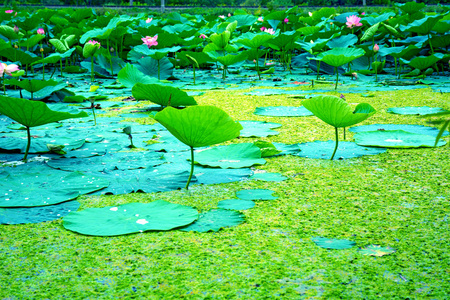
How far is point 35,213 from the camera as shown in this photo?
105cm

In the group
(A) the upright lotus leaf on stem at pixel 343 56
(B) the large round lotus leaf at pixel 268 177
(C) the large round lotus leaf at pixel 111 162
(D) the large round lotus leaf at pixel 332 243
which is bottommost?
(C) the large round lotus leaf at pixel 111 162

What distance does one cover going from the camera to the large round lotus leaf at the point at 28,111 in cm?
125

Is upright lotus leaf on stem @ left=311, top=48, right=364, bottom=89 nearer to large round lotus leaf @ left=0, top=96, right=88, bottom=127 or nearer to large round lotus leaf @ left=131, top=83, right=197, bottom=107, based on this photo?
large round lotus leaf @ left=131, top=83, right=197, bottom=107

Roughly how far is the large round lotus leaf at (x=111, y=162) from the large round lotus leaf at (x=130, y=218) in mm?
360

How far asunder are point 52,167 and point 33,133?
0.65 meters

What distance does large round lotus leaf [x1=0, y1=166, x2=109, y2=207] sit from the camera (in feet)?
3.64

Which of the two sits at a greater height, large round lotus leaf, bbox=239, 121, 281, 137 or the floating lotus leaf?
the floating lotus leaf

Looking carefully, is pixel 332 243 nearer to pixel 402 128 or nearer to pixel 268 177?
pixel 268 177

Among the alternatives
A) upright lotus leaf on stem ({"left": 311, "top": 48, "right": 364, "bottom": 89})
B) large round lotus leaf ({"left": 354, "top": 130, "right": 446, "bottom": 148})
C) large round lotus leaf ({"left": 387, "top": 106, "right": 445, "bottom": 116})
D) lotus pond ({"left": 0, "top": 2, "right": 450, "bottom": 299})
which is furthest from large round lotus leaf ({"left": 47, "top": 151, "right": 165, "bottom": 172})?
upright lotus leaf on stem ({"left": 311, "top": 48, "right": 364, "bottom": 89})

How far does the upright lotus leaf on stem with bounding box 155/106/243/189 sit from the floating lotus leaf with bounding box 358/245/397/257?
1.47 feet

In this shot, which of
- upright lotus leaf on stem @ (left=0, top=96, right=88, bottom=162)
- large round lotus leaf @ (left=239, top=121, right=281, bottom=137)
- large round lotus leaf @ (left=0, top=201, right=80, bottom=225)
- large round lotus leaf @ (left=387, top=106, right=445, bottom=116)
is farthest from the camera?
large round lotus leaf @ (left=387, top=106, right=445, bottom=116)

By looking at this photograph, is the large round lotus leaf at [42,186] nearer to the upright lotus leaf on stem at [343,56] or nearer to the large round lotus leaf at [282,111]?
the large round lotus leaf at [282,111]

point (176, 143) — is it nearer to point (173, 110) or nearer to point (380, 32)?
point (173, 110)

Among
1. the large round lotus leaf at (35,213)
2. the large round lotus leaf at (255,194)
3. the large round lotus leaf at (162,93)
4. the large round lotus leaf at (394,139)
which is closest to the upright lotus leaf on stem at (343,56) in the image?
the large round lotus leaf at (394,139)
